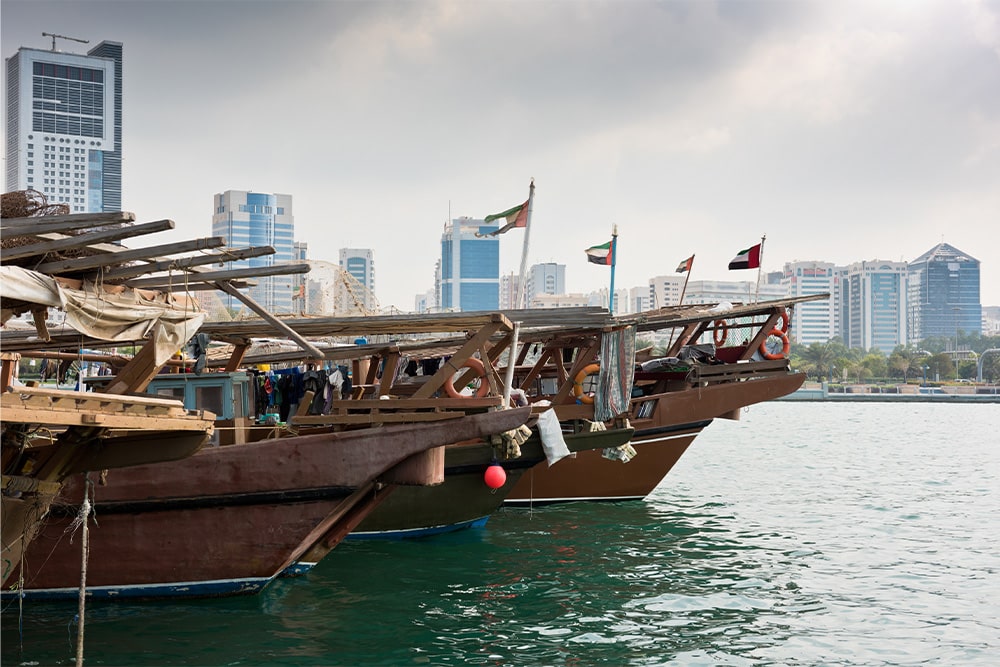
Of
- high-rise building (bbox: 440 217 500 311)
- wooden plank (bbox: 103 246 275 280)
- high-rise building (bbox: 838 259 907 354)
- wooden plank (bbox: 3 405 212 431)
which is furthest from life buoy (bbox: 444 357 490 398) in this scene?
high-rise building (bbox: 838 259 907 354)

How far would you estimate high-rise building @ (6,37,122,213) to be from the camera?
16012 centimetres

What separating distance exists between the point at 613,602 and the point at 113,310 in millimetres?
6073

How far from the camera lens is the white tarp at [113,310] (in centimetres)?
641

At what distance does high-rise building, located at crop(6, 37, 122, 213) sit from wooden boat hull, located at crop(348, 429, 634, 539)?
163 m

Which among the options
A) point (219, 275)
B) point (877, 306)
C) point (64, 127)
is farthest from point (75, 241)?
point (877, 306)

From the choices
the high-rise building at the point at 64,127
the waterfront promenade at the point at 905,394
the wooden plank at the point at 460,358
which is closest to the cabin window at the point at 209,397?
the wooden plank at the point at 460,358

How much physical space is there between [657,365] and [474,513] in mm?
4792

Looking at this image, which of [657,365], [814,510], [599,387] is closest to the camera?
[599,387]

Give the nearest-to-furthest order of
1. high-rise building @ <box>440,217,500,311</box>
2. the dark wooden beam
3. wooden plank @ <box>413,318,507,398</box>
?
1. the dark wooden beam
2. wooden plank @ <box>413,318,507,398</box>
3. high-rise building @ <box>440,217,500,311</box>

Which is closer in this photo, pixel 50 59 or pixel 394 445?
pixel 394 445

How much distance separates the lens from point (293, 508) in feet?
29.1

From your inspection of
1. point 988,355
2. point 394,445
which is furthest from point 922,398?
point 394,445

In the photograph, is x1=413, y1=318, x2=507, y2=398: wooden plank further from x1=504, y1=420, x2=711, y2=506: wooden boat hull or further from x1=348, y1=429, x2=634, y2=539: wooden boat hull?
x1=504, y1=420, x2=711, y2=506: wooden boat hull

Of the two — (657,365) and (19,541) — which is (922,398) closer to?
(657,365)
